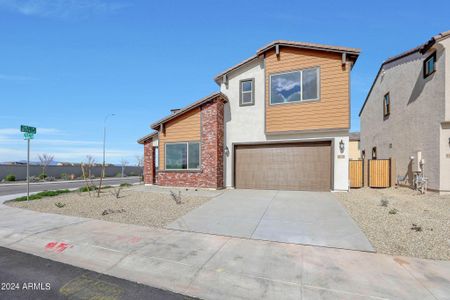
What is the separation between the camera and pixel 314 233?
592 centimetres

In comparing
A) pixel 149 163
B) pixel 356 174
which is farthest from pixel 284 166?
pixel 149 163

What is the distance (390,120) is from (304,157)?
Result: 898 cm

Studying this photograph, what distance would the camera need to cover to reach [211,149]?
1325cm

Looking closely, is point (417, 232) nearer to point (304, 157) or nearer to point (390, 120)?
point (304, 157)

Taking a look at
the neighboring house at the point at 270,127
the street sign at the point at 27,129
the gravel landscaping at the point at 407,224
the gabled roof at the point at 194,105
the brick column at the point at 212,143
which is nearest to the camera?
the gravel landscaping at the point at 407,224

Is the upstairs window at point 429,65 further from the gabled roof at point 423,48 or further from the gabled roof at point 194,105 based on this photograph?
the gabled roof at point 194,105

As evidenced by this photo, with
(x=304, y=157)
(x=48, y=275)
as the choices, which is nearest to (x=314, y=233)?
(x=48, y=275)

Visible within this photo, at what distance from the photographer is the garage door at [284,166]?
40.7 feet

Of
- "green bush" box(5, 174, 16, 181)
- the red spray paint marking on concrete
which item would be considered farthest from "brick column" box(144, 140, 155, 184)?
"green bush" box(5, 174, 16, 181)

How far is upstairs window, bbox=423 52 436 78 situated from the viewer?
12.0 metres

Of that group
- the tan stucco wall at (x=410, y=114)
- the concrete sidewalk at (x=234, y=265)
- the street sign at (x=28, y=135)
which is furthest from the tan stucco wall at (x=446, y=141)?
the street sign at (x=28, y=135)

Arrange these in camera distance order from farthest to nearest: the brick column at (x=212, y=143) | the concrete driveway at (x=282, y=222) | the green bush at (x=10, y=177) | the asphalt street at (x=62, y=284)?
1. the green bush at (x=10, y=177)
2. the brick column at (x=212, y=143)
3. the concrete driveway at (x=282, y=222)
4. the asphalt street at (x=62, y=284)

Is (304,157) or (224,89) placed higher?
(224,89)

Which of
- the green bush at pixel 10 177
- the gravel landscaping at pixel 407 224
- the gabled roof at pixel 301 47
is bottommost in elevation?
the green bush at pixel 10 177
